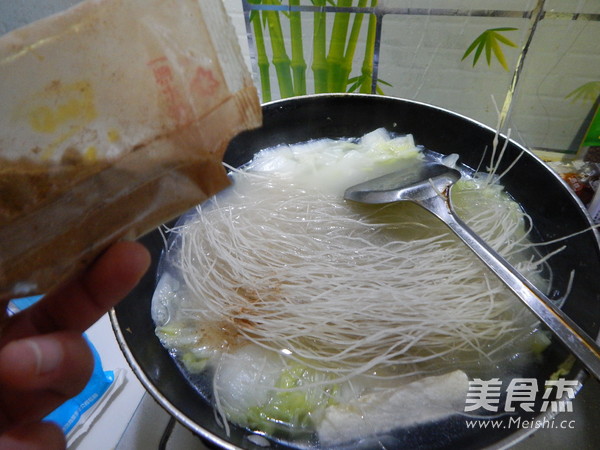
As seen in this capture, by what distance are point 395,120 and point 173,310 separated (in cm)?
78

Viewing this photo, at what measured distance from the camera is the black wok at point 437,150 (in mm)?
613

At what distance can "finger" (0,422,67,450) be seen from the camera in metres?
0.40

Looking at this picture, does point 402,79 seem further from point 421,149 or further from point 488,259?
point 488,259

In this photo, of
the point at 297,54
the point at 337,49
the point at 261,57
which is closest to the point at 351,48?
the point at 337,49

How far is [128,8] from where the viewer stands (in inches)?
18.3

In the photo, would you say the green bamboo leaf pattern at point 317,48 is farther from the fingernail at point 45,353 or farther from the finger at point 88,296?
the fingernail at point 45,353

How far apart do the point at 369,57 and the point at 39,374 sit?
1.23m

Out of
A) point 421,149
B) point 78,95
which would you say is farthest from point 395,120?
point 78,95

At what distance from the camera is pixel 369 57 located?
1.27 meters

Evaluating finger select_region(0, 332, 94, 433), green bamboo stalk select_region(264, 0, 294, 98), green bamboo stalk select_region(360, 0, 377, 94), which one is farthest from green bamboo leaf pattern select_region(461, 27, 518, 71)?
finger select_region(0, 332, 94, 433)

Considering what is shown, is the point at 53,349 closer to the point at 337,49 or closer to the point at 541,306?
the point at 541,306

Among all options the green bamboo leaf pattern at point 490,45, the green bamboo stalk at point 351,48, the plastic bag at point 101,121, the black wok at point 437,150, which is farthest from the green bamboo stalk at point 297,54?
the plastic bag at point 101,121

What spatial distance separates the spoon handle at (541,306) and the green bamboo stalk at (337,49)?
74 centimetres

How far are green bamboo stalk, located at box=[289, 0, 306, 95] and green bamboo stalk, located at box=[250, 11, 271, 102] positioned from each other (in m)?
0.10
